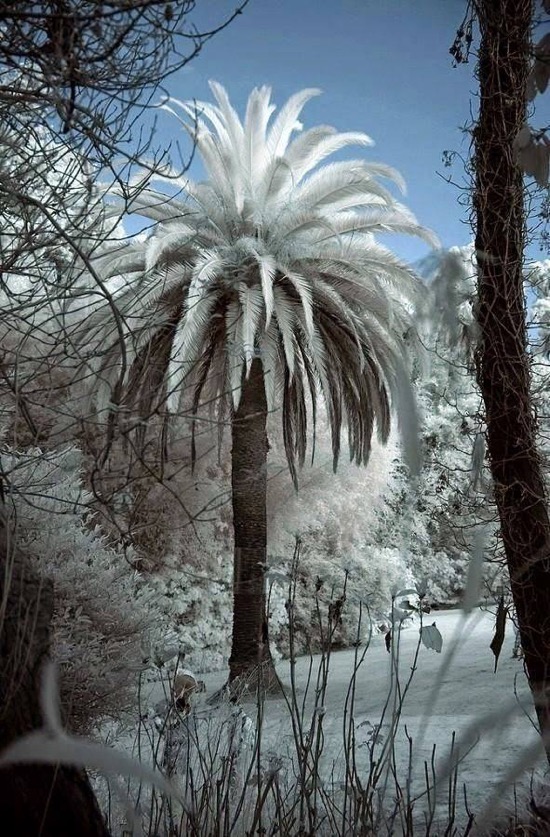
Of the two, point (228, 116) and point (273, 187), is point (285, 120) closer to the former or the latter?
point (228, 116)

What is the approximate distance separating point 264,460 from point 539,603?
445cm

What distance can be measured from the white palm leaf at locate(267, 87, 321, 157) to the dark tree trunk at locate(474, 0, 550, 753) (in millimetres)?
4227

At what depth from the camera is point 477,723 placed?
0.38 m

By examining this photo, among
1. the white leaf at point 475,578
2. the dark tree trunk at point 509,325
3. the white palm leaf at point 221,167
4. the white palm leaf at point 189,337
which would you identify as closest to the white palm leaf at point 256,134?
the white palm leaf at point 221,167

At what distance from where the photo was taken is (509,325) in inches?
89.0

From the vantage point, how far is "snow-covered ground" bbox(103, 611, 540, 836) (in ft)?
1.71

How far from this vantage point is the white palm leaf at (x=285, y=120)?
20.9 ft

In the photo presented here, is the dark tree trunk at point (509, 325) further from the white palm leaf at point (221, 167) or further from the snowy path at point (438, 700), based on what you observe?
the white palm leaf at point (221, 167)

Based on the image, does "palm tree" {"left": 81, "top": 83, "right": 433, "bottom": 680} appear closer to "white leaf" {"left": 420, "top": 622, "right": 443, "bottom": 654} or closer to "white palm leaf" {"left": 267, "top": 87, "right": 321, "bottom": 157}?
"white palm leaf" {"left": 267, "top": 87, "right": 321, "bottom": 157}

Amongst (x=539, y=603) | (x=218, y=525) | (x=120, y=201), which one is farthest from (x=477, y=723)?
(x=218, y=525)

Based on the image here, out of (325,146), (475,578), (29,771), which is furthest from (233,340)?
(475,578)

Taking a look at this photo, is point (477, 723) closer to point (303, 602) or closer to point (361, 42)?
point (303, 602)

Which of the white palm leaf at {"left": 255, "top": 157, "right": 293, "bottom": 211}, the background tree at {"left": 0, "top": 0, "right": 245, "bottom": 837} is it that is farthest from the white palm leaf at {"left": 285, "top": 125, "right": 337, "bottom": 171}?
the background tree at {"left": 0, "top": 0, "right": 245, "bottom": 837}

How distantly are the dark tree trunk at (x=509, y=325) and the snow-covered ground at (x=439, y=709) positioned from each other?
0.79ft
